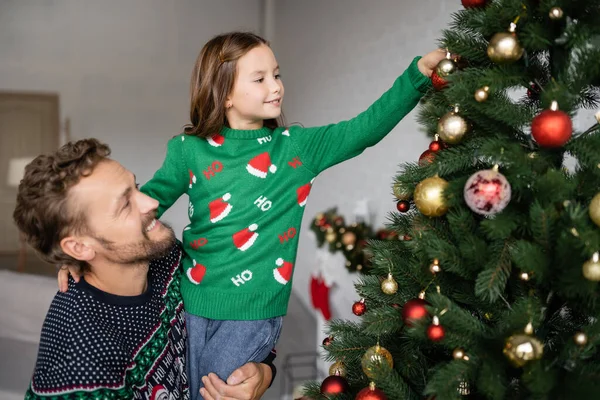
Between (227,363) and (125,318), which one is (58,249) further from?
(227,363)

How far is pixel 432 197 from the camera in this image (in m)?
0.82

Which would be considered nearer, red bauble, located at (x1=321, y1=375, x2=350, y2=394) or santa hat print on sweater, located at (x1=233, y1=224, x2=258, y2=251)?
red bauble, located at (x1=321, y1=375, x2=350, y2=394)

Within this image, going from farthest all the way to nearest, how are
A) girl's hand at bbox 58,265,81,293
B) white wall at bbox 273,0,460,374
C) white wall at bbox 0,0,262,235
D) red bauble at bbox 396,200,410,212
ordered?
white wall at bbox 0,0,262,235, white wall at bbox 273,0,460,374, girl's hand at bbox 58,265,81,293, red bauble at bbox 396,200,410,212

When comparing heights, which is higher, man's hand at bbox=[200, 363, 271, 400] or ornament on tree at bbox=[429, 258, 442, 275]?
ornament on tree at bbox=[429, 258, 442, 275]

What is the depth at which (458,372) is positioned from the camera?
738 mm

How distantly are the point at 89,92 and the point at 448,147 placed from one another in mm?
5520

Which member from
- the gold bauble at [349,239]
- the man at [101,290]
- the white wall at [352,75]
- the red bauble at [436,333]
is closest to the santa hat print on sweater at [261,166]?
the man at [101,290]

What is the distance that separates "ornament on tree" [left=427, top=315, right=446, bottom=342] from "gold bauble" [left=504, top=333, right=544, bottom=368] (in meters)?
0.10

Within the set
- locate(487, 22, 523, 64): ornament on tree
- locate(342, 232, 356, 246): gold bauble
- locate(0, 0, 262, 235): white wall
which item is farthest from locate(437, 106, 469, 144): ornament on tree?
locate(0, 0, 262, 235): white wall

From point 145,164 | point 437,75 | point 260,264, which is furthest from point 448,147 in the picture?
point 145,164

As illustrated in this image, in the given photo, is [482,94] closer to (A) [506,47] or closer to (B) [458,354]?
(A) [506,47]

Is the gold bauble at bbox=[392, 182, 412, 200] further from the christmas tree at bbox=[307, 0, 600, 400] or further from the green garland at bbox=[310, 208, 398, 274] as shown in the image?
the green garland at bbox=[310, 208, 398, 274]

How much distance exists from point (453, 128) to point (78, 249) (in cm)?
82

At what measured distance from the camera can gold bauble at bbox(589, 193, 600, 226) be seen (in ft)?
2.24
